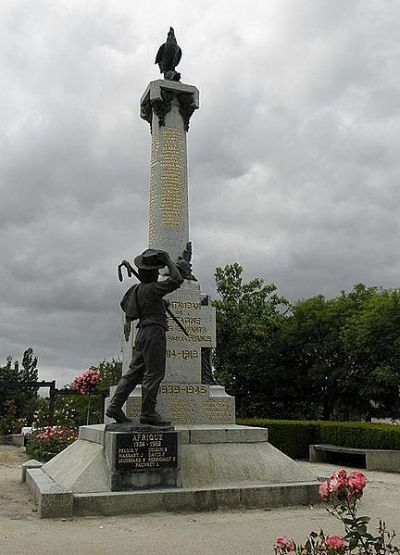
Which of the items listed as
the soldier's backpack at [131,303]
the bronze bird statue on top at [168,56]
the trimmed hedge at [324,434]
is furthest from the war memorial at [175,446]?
the trimmed hedge at [324,434]

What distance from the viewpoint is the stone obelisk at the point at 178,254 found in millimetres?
10250

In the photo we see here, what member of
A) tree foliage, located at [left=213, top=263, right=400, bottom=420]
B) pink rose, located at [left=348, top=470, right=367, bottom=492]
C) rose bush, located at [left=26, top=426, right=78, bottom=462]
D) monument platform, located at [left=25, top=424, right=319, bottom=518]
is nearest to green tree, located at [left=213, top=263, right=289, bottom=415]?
tree foliage, located at [left=213, top=263, right=400, bottom=420]

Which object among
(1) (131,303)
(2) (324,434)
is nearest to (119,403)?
(1) (131,303)

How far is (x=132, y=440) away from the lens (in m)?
8.10

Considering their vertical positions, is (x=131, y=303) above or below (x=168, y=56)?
below

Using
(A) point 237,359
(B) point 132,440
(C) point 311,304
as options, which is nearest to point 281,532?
(B) point 132,440

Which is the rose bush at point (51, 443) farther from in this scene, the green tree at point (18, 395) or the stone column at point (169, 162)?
the green tree at point (18, 395)

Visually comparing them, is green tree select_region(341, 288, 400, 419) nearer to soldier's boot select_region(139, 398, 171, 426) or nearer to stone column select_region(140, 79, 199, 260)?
stone column select_region(140, 79, 199, 260)

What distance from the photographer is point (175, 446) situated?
8.28 metres

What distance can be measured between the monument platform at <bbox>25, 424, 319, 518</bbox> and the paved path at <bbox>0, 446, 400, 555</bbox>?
8.0 inches

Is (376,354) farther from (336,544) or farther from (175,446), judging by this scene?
(336,544)

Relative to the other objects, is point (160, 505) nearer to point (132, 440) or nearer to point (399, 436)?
point (132, 440)

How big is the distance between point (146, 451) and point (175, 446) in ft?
1.35

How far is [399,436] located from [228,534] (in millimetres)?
10347
